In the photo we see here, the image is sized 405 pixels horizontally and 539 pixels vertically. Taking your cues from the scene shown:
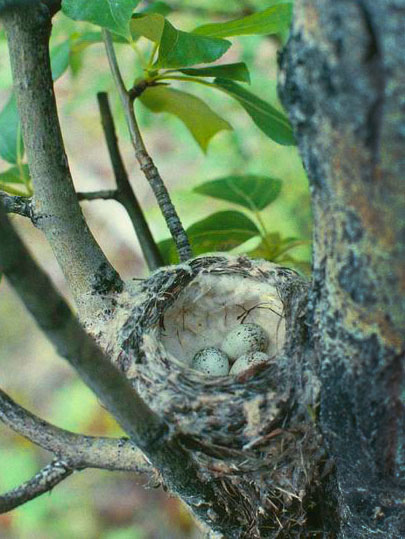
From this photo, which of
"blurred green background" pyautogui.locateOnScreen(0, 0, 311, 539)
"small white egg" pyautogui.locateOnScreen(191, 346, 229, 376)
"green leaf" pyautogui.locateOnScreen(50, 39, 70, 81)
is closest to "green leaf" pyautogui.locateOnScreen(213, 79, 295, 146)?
"green leaf" pyautogui.locateOnScreen(50, 39, 70, 81)

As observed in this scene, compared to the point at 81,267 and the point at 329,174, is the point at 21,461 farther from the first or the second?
the point at 329,174

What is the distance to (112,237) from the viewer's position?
13.9 feet

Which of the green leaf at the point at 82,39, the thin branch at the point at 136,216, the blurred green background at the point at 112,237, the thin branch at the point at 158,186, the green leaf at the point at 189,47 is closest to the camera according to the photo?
the green leaf at the point at 189,47

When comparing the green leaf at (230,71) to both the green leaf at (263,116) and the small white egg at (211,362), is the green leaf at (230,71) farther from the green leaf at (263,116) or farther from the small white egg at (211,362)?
the small white egg at (211,362)

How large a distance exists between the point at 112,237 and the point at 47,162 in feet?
11.2

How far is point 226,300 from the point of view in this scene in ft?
4.34

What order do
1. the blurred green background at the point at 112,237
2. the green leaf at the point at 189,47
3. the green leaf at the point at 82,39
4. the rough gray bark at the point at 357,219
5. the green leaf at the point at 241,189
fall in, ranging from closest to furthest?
the rough gray bark at the point at 357,219
the green leaf at the point at 189,47
the green leaf at the point at 82,39
the green leaf at the point at 241,189
the blurred green background at the point at 112,237

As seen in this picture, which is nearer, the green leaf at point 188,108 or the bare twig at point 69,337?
the bare twig at point 69,337

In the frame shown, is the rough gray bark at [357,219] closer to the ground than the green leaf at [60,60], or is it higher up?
closer to the ground

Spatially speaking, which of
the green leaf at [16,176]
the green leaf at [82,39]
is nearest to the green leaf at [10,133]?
the green leaf at [16,176]

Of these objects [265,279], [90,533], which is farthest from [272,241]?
[90,533]

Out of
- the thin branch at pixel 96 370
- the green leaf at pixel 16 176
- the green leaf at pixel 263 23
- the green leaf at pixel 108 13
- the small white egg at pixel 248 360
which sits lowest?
the small white egg at pixel 248 360

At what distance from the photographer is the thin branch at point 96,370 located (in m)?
0.55

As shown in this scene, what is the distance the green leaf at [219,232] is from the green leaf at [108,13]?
53cm
